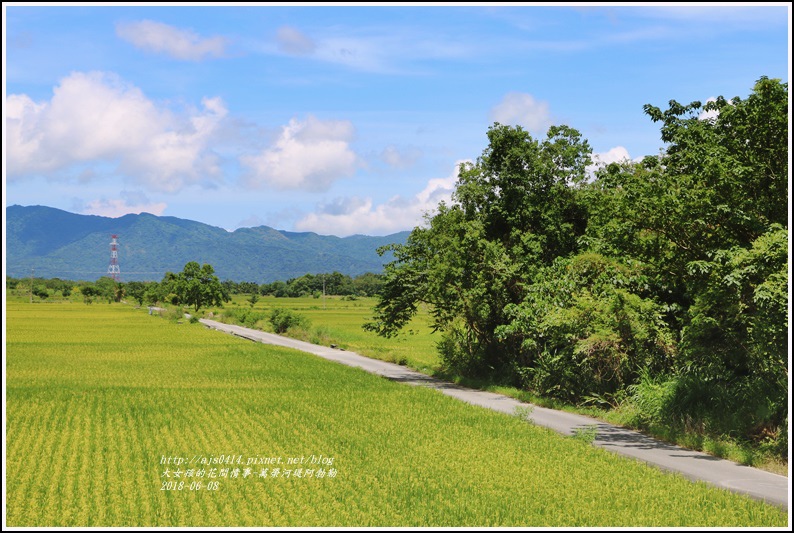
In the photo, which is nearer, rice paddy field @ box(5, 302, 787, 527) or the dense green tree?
rice paddy field @ box(5, 302, 787, 527)

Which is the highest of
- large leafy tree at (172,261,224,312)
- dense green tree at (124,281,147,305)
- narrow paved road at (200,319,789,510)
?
large leafy tree at (172,261,224,312)

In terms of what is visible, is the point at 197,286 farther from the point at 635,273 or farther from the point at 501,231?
the point at 635,273

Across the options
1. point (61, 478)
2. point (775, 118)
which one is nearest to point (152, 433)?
point (61, 478)

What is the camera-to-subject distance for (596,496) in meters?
12.3

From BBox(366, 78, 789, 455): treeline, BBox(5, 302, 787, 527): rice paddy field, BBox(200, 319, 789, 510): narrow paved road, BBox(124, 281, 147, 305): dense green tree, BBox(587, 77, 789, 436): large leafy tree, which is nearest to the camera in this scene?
BBox(5, 302, 787, 527): rice paddy field

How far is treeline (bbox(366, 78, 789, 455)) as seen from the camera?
16.1 meters

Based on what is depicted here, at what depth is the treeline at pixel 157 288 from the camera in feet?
447

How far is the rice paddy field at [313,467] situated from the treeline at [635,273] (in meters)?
3.54

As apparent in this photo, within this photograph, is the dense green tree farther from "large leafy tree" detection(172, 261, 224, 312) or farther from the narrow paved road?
the narrow paved road

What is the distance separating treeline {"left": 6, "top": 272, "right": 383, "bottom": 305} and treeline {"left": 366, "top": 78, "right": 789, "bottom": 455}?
88.3 metres

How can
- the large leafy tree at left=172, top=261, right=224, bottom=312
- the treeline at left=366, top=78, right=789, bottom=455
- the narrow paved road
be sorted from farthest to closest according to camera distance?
the large leafy tree at left=172, top=261, right=224, bottom=312 → the treeline at left=366, top=78, right=789, bottom=455 → the narrow paved road

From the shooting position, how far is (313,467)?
47.5 feet

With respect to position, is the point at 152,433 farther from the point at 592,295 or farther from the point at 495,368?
the point at 495,368

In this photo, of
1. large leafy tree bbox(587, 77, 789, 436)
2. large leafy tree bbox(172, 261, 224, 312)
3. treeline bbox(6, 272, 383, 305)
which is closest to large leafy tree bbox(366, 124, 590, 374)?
large leafy tree bbox(587, 77, 789, 436)
